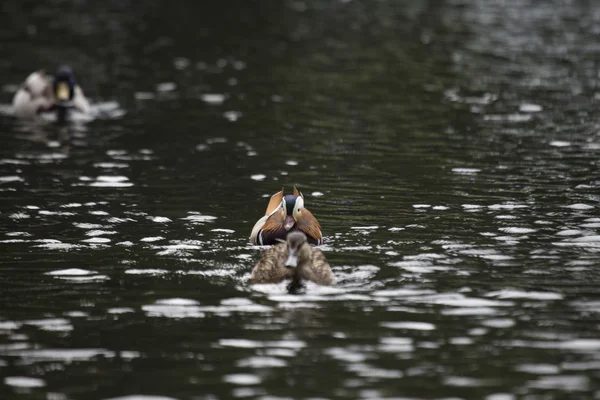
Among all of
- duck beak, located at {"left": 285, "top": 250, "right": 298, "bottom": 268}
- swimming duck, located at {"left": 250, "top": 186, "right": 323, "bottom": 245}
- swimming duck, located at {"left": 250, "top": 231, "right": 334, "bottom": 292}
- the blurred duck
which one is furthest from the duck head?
duck beak, located at {"left": 285, "top": 250, "right": 298, "bottom": 268}

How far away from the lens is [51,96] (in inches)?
1088

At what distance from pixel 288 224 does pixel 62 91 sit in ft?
43.8

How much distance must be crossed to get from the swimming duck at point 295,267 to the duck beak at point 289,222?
1663 millimetres

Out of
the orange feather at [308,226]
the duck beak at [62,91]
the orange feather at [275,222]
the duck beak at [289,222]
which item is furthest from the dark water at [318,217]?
the duck beak at [62,91]

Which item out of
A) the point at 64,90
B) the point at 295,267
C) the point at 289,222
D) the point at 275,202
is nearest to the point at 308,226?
the point at 289,222

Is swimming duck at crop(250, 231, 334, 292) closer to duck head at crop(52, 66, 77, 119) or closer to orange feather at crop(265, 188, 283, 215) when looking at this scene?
orange feather at crop(265, 188, 283, 215)

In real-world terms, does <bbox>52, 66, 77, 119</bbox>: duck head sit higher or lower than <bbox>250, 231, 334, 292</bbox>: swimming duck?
higher

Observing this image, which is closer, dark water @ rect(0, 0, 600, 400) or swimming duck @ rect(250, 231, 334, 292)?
→ dark water @ rect(0, 0, 600, 400)

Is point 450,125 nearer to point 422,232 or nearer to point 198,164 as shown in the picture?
point 198,164

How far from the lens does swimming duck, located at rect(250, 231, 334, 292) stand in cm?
1320

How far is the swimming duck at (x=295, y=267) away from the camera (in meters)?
13.2

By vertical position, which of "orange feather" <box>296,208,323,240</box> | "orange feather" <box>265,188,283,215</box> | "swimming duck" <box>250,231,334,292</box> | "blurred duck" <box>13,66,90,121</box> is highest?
"blurred duck" <box>13,66,90,121</box>

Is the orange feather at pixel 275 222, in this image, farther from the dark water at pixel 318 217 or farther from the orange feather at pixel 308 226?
the dark water at pixel 318 217

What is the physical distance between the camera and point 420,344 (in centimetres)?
1134
